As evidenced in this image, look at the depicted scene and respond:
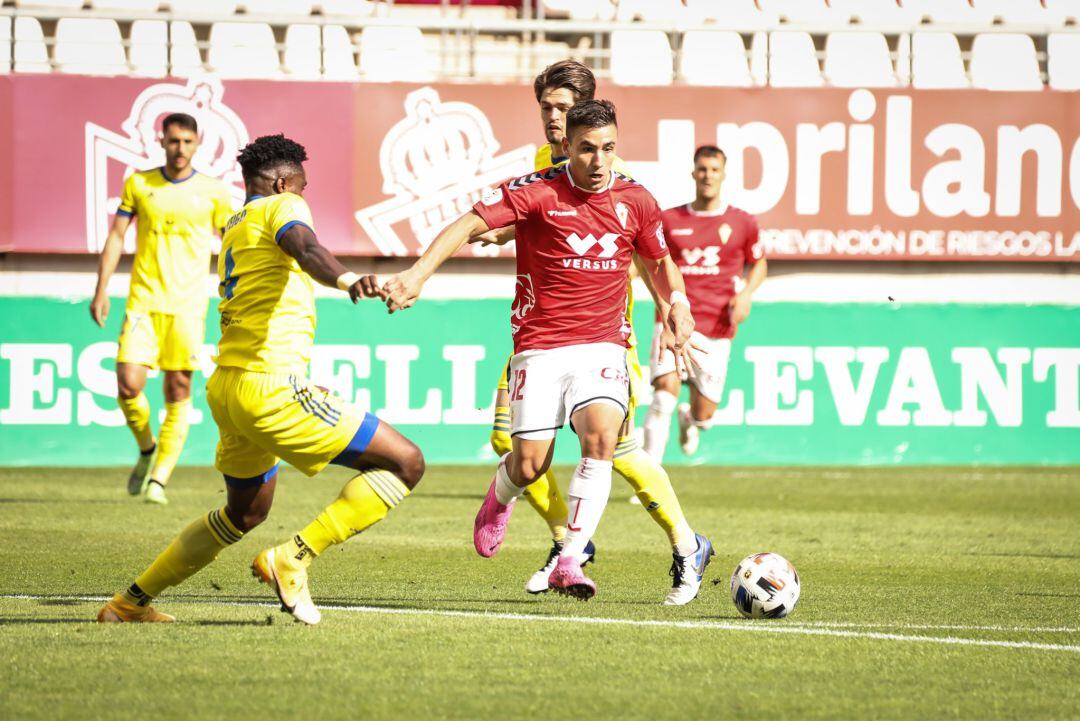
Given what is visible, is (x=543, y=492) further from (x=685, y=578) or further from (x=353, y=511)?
(x=353, y=511)

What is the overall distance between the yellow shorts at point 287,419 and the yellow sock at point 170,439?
5386 mm

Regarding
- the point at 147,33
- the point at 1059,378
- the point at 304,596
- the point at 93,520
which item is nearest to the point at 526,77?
the point at 147,33

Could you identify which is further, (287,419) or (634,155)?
Answer: (634,155)

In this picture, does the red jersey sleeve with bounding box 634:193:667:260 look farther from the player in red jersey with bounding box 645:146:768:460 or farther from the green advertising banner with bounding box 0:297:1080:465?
the green advertising banner with bounding box 0:297:1080:465

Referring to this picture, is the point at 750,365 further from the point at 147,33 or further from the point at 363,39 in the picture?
the point at 147,33

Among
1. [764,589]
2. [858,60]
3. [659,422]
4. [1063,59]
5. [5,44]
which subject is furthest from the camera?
[1063,59]

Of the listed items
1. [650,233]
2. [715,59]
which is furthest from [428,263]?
[715,59]

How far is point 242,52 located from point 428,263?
1171cm

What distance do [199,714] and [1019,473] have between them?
12010 millimetres

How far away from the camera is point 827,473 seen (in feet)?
49.7

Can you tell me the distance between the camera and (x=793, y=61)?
18.1m

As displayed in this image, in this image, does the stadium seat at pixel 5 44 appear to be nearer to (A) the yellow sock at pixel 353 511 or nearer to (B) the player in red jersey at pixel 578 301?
(B) the player in red jersey at pixel 578 301

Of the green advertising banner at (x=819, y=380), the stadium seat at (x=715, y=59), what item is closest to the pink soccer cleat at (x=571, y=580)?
the green advertising banner at (x=819, y=380)

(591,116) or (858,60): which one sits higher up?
(858,60)
